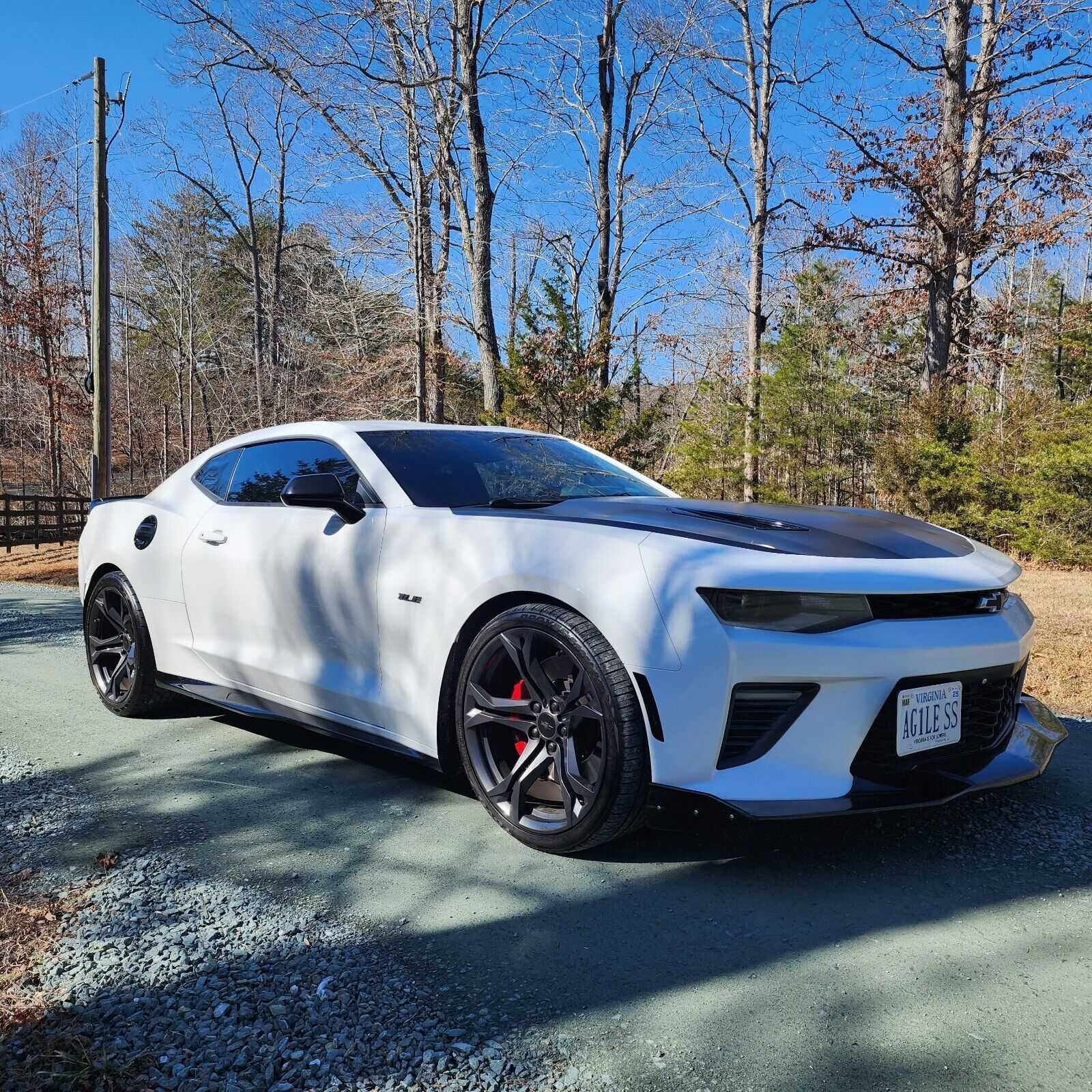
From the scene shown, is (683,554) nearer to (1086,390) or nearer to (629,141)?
(629,141)

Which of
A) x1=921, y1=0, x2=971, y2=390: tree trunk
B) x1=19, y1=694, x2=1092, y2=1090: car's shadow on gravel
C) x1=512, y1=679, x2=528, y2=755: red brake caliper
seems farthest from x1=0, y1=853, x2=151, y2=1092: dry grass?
x1=921, y1=0, x2=971, y2=390: tree trunk

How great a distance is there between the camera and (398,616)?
314 cm

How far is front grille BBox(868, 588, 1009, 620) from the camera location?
2541mm

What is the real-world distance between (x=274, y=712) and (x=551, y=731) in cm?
146

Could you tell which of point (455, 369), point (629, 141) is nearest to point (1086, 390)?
point (629, 141)

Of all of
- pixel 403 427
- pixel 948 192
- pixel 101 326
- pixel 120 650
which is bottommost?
pixel 120 650

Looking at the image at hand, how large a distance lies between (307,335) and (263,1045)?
105 feet

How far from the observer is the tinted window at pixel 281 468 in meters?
3.67

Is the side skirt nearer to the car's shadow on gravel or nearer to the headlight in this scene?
the car's shadow on gravel

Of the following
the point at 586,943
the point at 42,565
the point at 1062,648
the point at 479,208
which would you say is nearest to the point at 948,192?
the point at 479,208

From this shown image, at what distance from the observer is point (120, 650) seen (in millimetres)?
4566

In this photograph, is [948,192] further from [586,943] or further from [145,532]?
[586,943]

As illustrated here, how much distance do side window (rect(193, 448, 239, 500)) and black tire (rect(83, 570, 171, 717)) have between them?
0.67 meters

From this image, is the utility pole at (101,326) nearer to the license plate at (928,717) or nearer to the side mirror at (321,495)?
the side mirror at (321,495)
